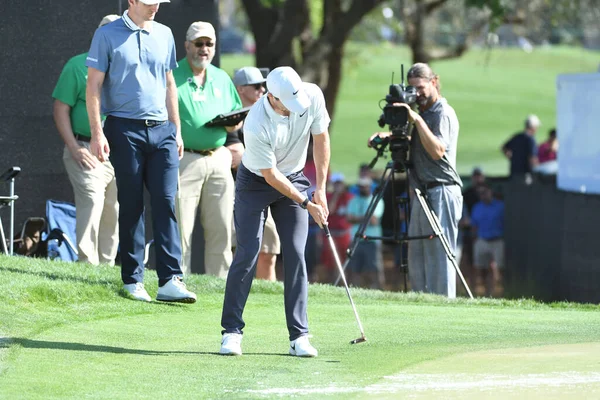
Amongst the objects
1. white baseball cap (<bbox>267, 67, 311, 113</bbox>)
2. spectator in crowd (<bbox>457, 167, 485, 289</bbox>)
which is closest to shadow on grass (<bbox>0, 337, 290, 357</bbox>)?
white baseball cap (<bbox>267, 67, 311, 113</bbox>)

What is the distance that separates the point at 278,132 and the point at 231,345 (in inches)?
47.7

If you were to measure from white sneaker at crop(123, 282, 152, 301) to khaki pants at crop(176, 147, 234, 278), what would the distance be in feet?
4.42

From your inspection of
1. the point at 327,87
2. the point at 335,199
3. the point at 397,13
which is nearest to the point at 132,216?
the point at 335,199

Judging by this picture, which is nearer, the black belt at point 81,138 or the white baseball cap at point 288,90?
the white baseball cap at point 288,90

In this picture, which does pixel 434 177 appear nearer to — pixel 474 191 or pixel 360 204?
pixel 360 204

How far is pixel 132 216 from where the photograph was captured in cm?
837

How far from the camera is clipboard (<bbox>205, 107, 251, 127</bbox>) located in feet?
32.0

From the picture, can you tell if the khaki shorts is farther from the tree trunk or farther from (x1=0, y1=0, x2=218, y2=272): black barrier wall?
(x1=0, y1=0, x2=218, y2=272): black barrier wall

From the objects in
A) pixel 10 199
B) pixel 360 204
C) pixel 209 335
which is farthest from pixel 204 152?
pixel 360 204

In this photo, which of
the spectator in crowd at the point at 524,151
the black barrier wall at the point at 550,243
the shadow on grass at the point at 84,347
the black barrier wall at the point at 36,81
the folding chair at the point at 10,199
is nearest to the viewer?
the shadow on grass at the point at 84,347

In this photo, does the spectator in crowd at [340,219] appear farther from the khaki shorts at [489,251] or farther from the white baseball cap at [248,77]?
the white baseball cap at [248,77]

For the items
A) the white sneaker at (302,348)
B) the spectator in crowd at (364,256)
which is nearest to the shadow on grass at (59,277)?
the white sneaker at (302,348)

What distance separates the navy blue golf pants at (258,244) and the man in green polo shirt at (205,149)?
9.54 ft

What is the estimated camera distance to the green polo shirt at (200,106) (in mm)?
9812
